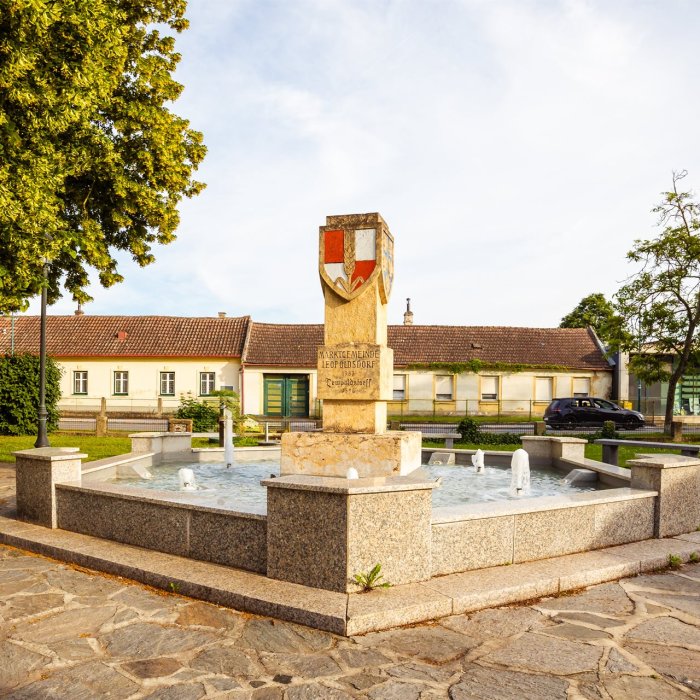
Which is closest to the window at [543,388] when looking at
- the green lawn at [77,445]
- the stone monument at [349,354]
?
the green lawn at [77,445]

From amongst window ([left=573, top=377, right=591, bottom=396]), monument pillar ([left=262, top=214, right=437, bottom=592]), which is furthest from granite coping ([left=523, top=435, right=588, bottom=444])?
window ([left=573, top=377, right=591, bottom=396])

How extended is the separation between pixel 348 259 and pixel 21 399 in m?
17.8

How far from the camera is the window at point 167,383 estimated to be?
33.8 metres

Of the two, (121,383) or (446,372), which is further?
(446,372)

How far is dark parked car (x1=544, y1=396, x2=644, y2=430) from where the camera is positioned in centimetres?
2777

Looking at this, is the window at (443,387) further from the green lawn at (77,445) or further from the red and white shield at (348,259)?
the red and white shield at (348,259)

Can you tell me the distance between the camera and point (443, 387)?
34.6 m

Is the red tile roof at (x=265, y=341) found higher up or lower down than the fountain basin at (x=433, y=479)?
higher up

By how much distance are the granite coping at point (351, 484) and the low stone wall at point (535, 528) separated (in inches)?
15.7

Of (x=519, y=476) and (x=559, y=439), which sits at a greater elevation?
(x=559, y=439)

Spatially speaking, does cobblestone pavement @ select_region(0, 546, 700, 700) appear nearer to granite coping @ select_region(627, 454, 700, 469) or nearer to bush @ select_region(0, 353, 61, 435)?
granite coping @ select_region(627, 454, 700, 469)

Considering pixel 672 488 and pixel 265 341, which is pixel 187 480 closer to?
pixel 672 488

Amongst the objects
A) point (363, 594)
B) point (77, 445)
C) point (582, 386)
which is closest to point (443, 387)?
point (582, 386)

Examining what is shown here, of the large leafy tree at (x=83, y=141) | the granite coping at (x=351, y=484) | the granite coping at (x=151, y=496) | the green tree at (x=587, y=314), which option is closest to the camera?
the granite coping at (x=351, y=484)
